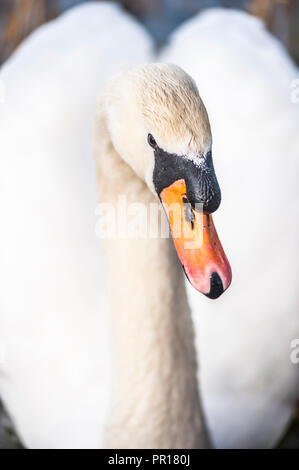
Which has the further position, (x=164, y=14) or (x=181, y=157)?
(x=164, y=14)

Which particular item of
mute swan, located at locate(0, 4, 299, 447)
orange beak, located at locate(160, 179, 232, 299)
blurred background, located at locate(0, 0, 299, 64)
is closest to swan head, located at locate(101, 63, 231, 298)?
orange beak, located at locate(160, 179, 232, 299)

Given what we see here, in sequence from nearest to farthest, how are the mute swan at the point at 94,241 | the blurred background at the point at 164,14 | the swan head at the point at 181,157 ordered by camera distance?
1. the swan head at the point at 181,157
2. the mute swan at the point at 94,241
3. the blurred background at the point at 164,14

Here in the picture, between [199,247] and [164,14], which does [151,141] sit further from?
[164,14]

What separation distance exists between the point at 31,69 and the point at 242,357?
2.01 ft

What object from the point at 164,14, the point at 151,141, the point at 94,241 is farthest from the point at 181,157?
the point at 164,14

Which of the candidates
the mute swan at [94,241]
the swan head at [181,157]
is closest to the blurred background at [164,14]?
the mute swan at [94,241]

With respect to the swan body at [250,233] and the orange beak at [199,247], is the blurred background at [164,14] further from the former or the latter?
the orange beak at [199,247]

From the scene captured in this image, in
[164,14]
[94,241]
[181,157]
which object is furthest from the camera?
[164,14]

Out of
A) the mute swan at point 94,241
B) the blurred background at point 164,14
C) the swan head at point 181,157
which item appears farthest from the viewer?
the blurred background at point 164,14

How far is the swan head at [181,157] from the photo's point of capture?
0.65 m

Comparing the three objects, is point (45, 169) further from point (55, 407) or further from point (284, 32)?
point (284, 32)

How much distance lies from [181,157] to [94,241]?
55cm

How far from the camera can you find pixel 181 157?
2.16 feet

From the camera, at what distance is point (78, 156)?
123 centimetres
